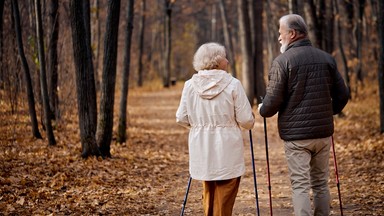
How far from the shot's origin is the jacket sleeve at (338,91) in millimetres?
5379

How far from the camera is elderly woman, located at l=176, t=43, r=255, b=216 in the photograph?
207 inches

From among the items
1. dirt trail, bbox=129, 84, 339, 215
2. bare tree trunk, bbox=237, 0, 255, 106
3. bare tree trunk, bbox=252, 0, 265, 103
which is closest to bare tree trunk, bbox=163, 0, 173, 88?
bare tree trunk, bbox=252, 0, 265, 103

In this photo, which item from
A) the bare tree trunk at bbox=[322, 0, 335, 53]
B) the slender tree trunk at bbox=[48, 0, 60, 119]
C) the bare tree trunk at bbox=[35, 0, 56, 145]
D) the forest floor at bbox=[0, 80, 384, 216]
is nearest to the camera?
the forest floor at bbox=[0, 80, 384, 216]

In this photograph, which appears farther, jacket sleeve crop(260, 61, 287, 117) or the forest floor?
the forest floor

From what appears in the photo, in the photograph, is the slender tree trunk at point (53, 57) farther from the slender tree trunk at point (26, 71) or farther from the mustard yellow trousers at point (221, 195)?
the mustard yellow trousers at point (221, 195)

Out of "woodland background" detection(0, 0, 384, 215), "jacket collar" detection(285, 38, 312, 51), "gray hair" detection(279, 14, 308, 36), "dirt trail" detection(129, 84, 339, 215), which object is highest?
"gray hair" detection(279, 14, 308, 36)

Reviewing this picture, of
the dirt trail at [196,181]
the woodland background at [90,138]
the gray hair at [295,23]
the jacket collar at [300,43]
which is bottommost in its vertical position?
the dirt trail at [196,181]

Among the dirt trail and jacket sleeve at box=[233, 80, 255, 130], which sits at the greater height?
jacket sleeve at box=[233, 80, 255, 130]

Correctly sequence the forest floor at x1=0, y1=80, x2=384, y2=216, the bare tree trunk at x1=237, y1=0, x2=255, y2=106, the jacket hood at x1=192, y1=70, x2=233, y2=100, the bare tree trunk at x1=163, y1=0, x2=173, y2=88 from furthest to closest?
the bare tree trunk at x1=163, y1=0, x2=173, y2=88 → the bare tree trunk at x1=237, y1=0, x2=255, y2=106 → the forest floor at x1=0, y1=80, x2=384, y2=216 → the jacket hood at x1=192, y1=70, x2=233, y2=100

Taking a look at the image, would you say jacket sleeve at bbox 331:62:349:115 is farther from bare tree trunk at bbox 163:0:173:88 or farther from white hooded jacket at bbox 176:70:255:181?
bare tree trunk at bbox 163:0:173:88

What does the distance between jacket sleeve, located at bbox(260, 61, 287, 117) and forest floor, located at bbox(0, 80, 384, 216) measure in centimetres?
205

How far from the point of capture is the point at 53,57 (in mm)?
13023

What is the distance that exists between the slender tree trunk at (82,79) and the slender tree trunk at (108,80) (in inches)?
13.8

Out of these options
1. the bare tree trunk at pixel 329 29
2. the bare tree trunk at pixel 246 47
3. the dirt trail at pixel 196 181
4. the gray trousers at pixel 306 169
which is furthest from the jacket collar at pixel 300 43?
the bare tree trunk at pixel 246 47
